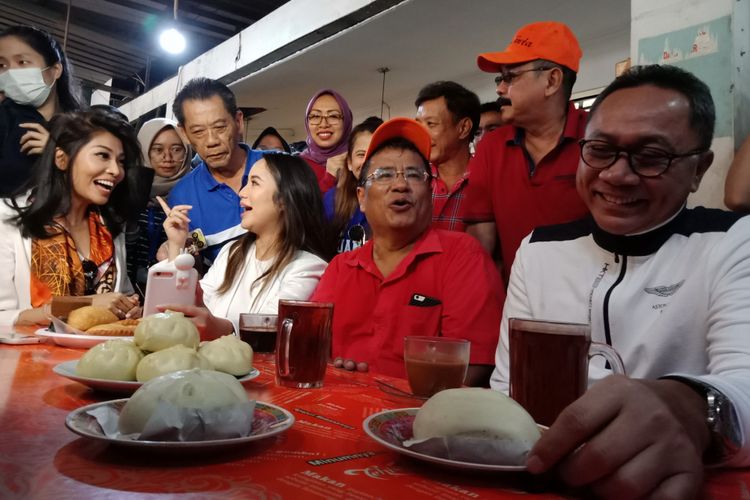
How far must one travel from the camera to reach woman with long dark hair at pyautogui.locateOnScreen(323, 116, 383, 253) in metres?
3.01

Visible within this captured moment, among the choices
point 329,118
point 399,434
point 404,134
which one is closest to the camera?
point 399,434

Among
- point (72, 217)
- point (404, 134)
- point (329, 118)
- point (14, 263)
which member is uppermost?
point (329, 118)

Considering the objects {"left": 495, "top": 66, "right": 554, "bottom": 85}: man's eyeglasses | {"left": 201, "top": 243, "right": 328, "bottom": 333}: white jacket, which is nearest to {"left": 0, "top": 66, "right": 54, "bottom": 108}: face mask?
{"left": 201, "top": 243, "right": 328, "bottom": 333}: white jacket

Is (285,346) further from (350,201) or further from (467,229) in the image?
(350,201)

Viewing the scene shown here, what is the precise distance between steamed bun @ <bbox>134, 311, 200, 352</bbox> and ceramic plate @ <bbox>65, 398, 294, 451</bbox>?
0.27 m

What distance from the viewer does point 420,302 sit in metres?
1.91

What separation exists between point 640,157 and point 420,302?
2.80 ft

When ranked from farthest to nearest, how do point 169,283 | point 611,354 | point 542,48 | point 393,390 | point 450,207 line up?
1. point 450,207
2. point 542,48
3. point 169,283
4. point 393,390
5. point 611,354

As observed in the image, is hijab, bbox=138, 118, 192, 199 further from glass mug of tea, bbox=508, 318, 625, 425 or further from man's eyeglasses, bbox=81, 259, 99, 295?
glass mug of tea, bbox=508, 318, 625, 425

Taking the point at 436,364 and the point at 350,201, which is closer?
the point at 436,364

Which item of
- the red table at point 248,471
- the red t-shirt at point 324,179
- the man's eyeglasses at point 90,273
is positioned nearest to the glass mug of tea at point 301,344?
the red table at point 248,471

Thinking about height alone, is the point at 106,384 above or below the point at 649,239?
below

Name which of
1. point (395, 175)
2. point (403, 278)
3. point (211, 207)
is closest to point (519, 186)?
point (395, 175)

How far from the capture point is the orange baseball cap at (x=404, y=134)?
7.03ft
